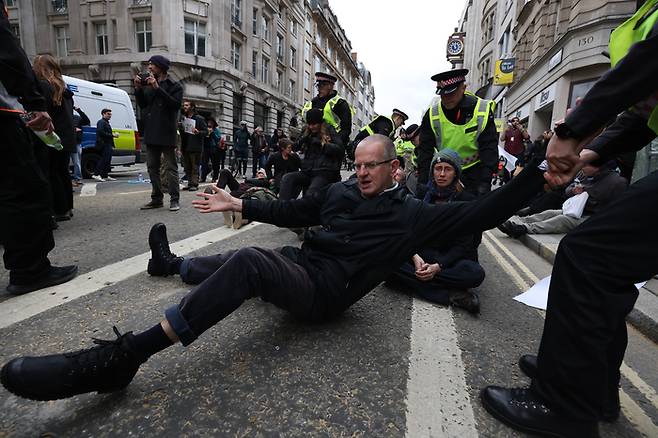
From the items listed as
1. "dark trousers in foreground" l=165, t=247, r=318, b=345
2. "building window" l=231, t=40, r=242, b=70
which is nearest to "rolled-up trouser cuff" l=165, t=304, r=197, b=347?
"dark trousers in foreground" l=165, t=247, r=318, b=345

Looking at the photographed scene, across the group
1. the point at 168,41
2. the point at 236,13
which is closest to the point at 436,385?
the point at 168,41

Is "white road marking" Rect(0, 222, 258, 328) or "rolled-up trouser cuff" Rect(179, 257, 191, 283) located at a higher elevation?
"rolled-up trouser cuff" Rect(179, 257, 191, 283)

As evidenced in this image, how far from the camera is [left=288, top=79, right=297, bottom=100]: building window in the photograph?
3797cm

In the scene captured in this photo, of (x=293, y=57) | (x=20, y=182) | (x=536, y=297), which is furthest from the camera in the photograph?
(x=293, y=57)

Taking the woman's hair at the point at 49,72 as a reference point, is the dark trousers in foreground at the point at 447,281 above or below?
below

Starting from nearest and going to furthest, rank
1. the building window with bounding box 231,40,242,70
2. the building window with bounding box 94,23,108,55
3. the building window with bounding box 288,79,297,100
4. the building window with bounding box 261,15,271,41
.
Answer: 1. the building window with bounding box 94,23,108,55
2. the building window with bounding box 231,40,242,70
3. the building window with bounding box 261,15,271,41
4. the building window with bounding box 288,79,297,100

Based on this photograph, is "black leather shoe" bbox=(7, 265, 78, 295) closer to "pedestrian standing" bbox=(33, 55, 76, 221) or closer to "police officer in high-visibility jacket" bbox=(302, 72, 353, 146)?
"pedestrian standing" bbox=(33, 55, 76, 221)

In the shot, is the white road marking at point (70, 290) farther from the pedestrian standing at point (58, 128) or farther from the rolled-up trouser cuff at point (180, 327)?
the pedestrian standing at point (58, 128)

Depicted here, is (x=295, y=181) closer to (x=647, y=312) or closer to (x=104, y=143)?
(x=647, y=312)

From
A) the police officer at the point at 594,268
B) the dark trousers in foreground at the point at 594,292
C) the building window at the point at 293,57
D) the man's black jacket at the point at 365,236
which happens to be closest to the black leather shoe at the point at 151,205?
the man's black jacket at the point at 365,236

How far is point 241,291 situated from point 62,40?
33.5m

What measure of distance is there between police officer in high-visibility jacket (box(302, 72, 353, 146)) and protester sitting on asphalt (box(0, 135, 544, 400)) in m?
2.60

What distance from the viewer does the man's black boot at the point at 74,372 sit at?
122 cm

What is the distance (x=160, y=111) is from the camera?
524 centimetres
